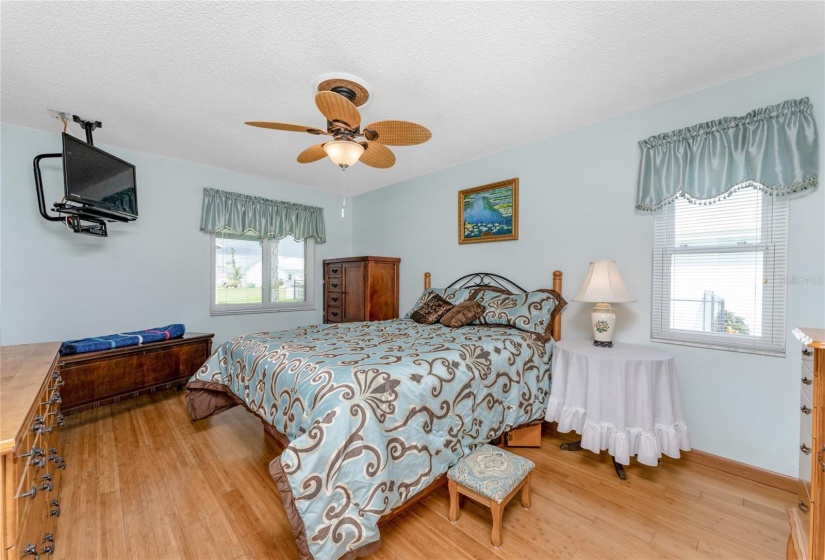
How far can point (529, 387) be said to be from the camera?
2328mm

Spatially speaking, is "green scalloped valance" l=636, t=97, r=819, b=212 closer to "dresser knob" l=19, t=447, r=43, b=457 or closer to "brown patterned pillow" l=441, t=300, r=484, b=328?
"brown patterned pillow" l=441, t=300, r=484, b=328

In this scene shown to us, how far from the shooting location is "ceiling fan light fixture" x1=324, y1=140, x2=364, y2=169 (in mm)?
2039

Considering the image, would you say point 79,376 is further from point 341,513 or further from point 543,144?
point 543,144

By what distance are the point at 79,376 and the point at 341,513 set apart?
2781 mm

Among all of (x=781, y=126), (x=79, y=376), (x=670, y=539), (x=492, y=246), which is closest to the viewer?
(x=670, y=539)

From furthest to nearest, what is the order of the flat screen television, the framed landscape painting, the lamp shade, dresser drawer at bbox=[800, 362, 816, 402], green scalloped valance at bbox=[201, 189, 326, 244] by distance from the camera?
green scalloped valance at bbox=[201, 189, 326, 244], the framed landscape painting, the flat screen television, the lamp shade, dresser drawer at bbox=[800, 362, 816, 402]

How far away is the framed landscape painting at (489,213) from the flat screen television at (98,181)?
3275 millimetres

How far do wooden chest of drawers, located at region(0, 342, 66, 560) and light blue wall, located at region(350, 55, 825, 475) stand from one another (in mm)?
3158

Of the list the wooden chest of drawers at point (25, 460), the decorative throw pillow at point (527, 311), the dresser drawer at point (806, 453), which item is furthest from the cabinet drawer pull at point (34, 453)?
the decorative throw pillow at point (527, 311)

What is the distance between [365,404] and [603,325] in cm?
181

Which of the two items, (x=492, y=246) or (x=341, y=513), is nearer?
(x=341, y=513)

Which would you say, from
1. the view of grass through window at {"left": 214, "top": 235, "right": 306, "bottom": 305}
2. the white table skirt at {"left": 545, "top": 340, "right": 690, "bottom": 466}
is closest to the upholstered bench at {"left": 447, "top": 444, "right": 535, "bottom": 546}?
the white table skirt at {"left": 545, "top": 340, "right": 690, "bottom": 466}

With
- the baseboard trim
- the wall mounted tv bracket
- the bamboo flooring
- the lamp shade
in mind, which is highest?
the wall mounted tv bracket

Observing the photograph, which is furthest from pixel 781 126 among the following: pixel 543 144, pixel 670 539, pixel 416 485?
pixel 416 485
